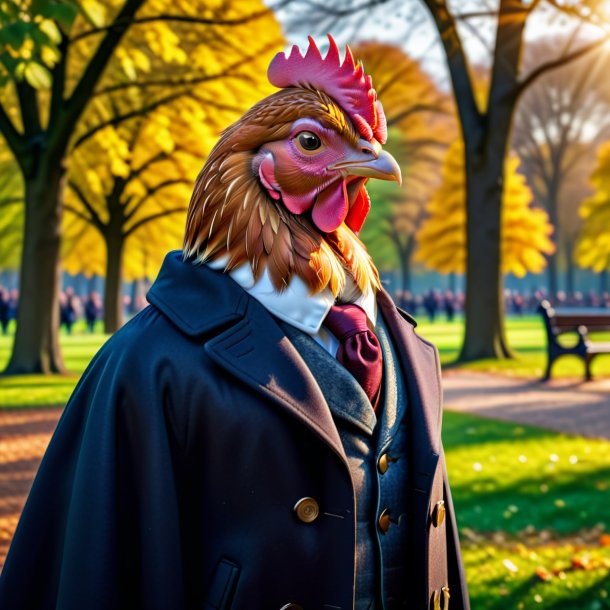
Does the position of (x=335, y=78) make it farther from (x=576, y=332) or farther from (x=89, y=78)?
(x=576, y=332)

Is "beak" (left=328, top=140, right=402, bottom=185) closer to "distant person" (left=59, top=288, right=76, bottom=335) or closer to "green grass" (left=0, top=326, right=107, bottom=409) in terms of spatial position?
"green grass" (left=0, top=326, right=107, bottom=409)

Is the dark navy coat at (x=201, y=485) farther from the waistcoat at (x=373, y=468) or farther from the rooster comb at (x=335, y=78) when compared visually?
the rooster comb at (x=335, y=78)

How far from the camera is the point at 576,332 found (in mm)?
15023

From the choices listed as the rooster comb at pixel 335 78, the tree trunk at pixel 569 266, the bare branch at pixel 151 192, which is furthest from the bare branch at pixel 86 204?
the tree trunk at pixel 569 266

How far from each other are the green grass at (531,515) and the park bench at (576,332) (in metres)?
5.86

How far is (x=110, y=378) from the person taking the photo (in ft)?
5.60

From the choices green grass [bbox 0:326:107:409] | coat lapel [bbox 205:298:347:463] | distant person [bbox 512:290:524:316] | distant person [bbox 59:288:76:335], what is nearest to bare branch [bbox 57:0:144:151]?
green grass [bbox 0:326:107:409]

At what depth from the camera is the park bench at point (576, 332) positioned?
14.2 meters

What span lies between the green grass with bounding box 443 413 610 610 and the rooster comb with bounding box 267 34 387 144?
3.27 m

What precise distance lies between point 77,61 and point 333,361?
62.9 ft

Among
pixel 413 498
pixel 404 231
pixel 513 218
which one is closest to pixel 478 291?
pixel 413 498

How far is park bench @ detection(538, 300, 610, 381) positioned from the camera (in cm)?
1424

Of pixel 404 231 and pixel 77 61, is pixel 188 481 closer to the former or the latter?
pixel 77 61

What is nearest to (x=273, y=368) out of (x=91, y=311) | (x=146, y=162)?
(x=146, y=162)
